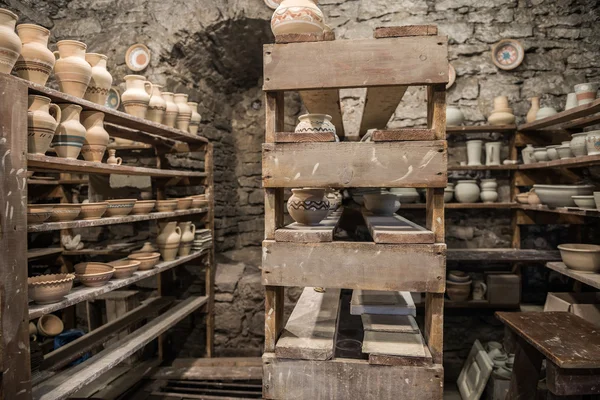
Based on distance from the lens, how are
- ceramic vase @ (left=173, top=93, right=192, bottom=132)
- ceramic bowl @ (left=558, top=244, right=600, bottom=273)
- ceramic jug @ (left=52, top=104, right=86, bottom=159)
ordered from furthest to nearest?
ceramic vase @ (left=173, top=93, right=192, bottom=132) < ceramic bowl @ (left=558, top=244, right=600, bottom=273) < ceramic jug @ (left=52, top=104, right=86, bottom=159)

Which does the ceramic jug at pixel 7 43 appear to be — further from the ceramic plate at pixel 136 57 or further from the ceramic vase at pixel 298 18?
the ceramic plate at pixel 136 57

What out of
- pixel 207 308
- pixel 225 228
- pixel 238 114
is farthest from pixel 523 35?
pixel 207 308

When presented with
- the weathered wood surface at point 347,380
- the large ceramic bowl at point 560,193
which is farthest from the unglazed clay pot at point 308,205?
the large ceramic bowl at point 560,193

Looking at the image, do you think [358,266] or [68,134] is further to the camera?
[68,134]

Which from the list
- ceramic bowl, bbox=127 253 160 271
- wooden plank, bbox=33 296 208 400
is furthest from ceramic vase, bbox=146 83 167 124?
wooden plank, bbox=33 296 208 400

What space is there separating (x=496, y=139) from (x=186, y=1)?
3291 millimetres

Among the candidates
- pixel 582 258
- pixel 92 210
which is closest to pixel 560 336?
pixel 582 258

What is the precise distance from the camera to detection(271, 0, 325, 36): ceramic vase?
1.53 m

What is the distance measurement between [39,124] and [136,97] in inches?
38.7

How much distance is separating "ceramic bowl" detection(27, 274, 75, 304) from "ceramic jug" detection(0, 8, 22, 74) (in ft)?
3.23

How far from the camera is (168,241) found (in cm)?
303

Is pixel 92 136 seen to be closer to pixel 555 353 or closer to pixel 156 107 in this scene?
pixel 156 107

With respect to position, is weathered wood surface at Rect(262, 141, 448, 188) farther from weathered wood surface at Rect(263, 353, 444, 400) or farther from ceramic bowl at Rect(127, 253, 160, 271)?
ceramic bowl at Rect(127, 253, 160, 271)

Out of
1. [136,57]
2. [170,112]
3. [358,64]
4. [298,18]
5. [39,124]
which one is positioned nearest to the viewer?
[358,64]
